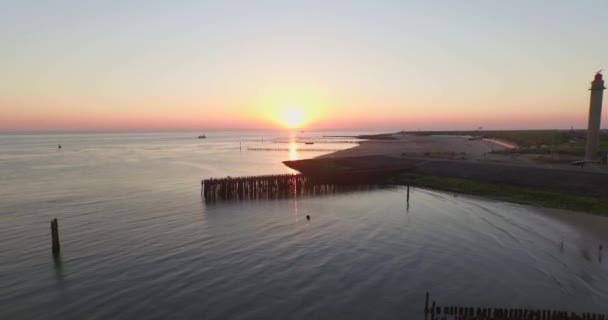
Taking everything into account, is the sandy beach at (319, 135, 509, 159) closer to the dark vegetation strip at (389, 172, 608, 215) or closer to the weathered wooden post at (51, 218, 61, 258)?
the dark vegetation strip at (389, 172, 608, 215)

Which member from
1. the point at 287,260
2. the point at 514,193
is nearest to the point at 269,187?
the point at 287,260

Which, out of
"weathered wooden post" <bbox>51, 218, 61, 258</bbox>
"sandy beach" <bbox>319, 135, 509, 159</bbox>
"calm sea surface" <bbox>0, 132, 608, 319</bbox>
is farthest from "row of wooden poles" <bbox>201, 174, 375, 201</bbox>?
"sandy beach" <bbox>319, 135, 509, 159</bbox>

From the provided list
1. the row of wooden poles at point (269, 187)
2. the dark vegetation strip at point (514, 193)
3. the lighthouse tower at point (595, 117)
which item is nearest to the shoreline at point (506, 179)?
the dark vegetation strip at point (514, 193)

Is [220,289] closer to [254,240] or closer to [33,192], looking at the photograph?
[254,240]

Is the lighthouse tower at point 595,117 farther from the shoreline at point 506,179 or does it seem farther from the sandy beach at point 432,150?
the sandy beach at point 432,150

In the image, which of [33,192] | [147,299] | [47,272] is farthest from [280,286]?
[33,192]

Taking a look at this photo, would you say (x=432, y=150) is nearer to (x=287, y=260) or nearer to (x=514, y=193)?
(x=514, y=193)
